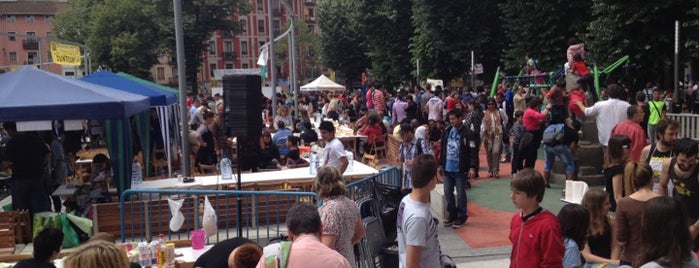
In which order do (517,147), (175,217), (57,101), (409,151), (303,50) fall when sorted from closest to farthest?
(175,217)
(57,101)
(409,151)
(517,147)
(303,50)

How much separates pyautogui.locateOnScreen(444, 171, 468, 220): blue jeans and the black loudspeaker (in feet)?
9.29

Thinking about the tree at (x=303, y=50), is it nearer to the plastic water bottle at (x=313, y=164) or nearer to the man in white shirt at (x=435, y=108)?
the man in white shirt at (x=435, y=108)

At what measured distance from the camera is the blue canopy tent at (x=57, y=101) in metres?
9.56

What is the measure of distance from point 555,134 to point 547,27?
18.8 metres

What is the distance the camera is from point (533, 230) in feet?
14.1

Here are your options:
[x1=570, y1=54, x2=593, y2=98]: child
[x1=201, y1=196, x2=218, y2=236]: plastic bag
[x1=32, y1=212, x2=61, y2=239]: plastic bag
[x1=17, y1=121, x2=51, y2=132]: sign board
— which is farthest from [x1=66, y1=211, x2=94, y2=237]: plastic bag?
[x1=570, y1=54, x2=593, y2=98]: child

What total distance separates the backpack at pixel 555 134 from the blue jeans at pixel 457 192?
2010 mm

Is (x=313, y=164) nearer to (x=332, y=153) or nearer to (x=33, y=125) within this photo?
(x=332, y=153)

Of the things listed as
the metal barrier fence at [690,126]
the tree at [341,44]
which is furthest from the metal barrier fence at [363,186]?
the tree at [341,44]

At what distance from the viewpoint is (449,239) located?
9.49 metres

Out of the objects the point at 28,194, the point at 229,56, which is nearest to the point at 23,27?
the point at 229,56

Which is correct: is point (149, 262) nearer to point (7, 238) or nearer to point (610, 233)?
point (7, 238)

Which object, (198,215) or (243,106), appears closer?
(243,106)

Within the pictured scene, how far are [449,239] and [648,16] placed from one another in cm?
1550
